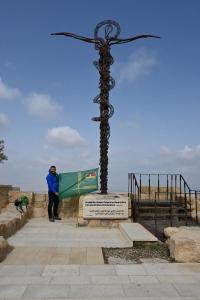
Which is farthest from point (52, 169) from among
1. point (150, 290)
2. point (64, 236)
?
point (150, 290)

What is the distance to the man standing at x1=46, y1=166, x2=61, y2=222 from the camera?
1348 cm

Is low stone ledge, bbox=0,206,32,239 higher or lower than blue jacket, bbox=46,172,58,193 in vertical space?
lower

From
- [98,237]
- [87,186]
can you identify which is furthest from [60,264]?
[87,186]

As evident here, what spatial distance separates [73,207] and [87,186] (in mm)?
1058

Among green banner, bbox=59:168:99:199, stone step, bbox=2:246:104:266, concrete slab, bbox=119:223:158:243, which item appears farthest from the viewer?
green banner, bbox=59:168:99:199

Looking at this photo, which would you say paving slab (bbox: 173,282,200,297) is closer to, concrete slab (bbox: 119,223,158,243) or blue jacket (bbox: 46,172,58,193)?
concrete slab (bbox: 119,223,158,243)

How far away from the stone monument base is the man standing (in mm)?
1261

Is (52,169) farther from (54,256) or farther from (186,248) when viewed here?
(186,248)

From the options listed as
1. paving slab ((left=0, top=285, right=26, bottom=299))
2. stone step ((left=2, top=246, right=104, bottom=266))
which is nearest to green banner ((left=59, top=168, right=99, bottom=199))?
stone step ((left=2, top=246, right=104, bottom=266))

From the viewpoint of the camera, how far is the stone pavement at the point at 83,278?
15.7 feet

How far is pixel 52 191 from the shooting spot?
13461mm

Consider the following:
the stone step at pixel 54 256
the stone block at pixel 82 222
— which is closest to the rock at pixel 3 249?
the stone step at pixel 54 256

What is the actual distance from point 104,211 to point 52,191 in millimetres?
1996

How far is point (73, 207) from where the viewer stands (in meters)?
14.7
